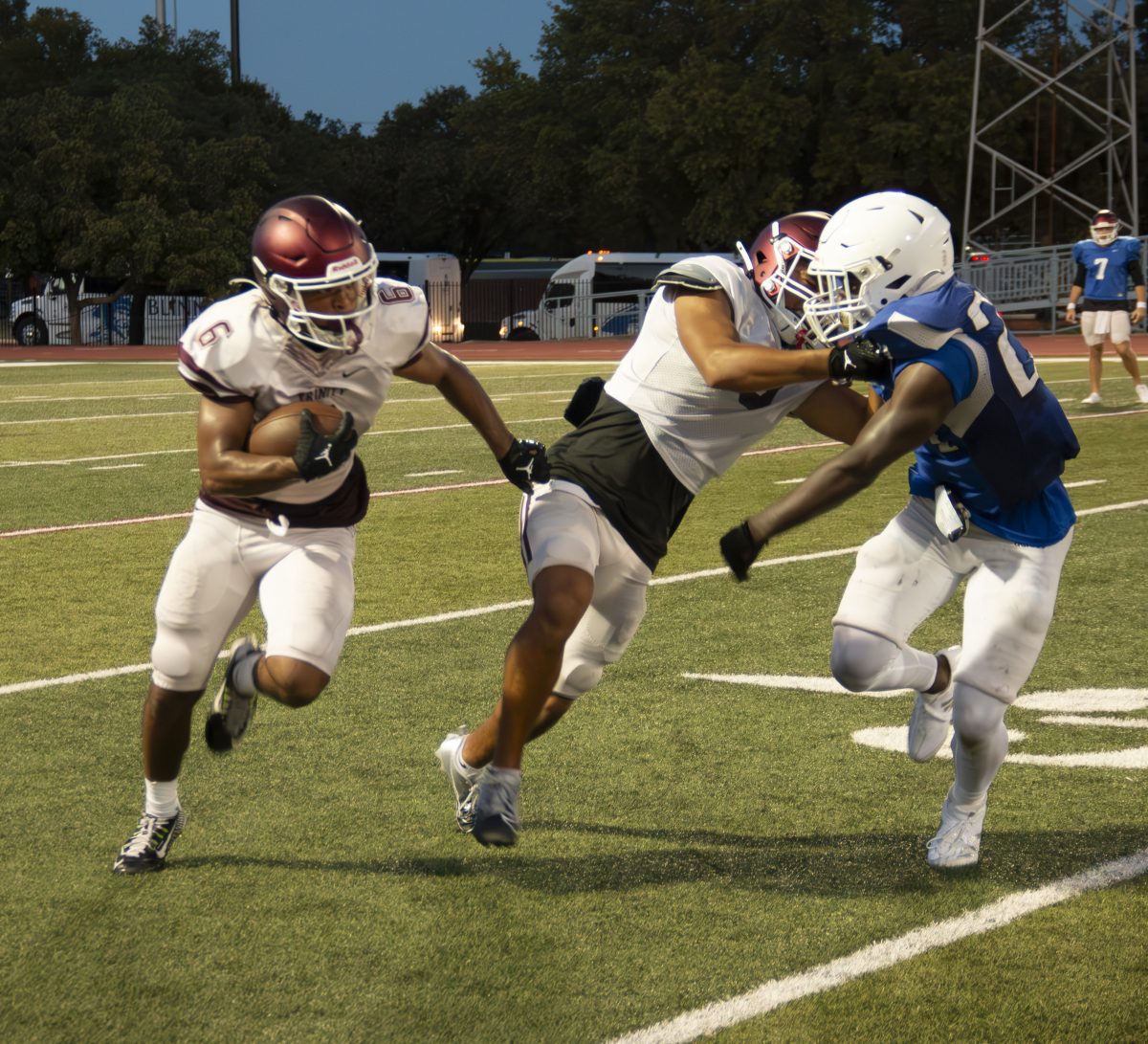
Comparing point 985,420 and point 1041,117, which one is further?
point 1041,117

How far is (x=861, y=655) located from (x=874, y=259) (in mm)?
1035

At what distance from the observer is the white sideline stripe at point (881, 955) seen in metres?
3.33

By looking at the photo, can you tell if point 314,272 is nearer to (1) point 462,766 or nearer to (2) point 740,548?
(2) point 740,548

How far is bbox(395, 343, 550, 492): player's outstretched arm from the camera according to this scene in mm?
4449

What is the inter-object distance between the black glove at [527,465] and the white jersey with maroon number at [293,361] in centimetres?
41

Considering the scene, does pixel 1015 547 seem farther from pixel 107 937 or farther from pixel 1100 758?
pixel 107 937

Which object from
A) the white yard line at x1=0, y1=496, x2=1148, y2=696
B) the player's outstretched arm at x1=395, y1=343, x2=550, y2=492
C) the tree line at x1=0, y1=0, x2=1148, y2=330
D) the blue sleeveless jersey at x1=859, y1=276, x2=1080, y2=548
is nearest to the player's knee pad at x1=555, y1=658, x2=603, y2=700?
the player's outstretched arm at x1=395, y1=343, x2=550, y2=492

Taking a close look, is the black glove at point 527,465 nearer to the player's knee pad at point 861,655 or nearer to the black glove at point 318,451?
the black glove at point 318,451

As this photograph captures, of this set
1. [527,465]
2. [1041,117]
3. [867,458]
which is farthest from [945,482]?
[1041,117]

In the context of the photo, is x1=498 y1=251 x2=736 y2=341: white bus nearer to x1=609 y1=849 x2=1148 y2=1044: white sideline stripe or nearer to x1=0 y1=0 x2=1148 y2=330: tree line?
x1=0 y1=0 x2=1148 y2=330: tree line

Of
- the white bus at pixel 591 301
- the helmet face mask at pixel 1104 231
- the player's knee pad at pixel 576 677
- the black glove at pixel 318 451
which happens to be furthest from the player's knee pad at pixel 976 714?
the white bus at pixel 591 301

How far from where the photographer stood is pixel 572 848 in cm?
444

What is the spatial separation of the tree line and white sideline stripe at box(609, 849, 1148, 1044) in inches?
1210

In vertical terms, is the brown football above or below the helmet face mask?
below
